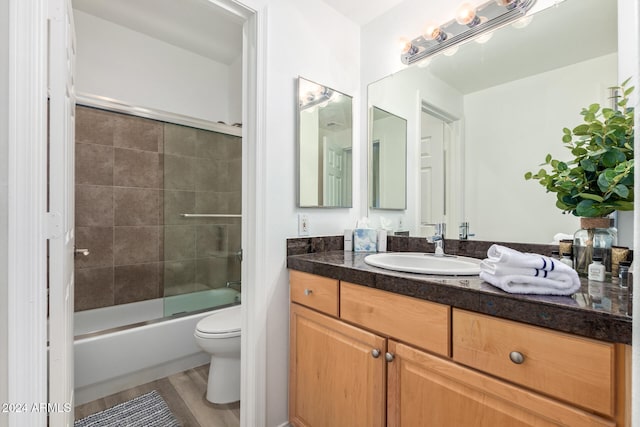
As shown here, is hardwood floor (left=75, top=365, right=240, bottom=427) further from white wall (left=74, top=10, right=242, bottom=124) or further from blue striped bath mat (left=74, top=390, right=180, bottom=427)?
white wall (left=74, top=10, right=242, bottom=124)

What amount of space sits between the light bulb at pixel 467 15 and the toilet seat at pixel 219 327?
1.99 metres

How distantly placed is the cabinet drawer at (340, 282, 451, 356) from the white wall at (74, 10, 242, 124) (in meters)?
2.26

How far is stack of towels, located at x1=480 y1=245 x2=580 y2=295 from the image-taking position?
2.53ft

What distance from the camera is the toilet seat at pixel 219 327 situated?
1717 mm

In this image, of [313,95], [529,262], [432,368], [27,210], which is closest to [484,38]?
[313,95]

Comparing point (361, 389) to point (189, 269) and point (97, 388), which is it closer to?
point (97, 388)

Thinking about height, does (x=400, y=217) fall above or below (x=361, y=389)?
above

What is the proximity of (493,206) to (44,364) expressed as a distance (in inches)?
69.8

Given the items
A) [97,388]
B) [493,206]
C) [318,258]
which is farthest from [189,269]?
[493,206]

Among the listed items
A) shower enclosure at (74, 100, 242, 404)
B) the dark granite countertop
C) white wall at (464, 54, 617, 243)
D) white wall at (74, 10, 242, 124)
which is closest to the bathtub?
shower enclosure at (74, 100, 242, 404)

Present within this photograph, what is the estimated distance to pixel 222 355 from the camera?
175 cm

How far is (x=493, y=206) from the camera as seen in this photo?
1.40 m

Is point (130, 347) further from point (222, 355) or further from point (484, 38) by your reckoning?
point (484, 38)

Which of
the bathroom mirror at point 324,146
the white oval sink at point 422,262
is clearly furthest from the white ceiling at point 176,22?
the white oval sink at point 422,262
